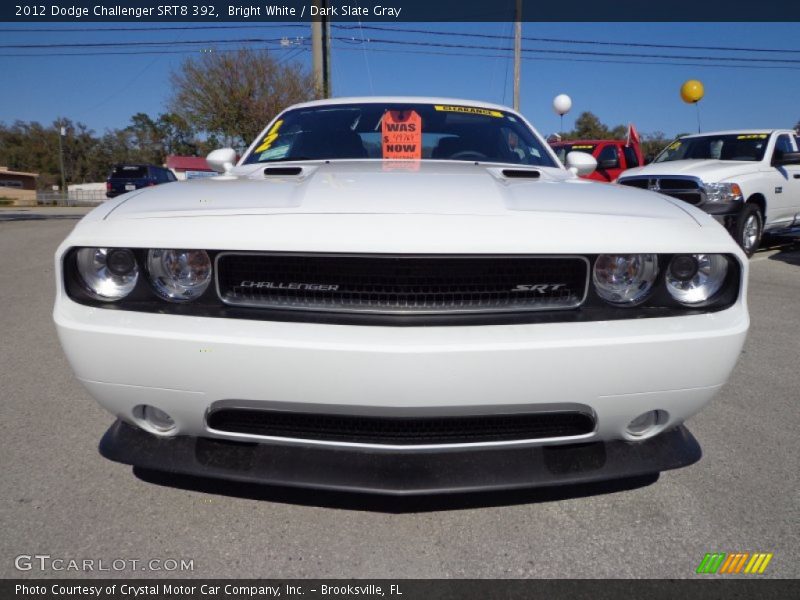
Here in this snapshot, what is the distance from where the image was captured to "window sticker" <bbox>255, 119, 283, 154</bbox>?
3152 millimetres

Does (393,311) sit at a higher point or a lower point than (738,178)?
lower

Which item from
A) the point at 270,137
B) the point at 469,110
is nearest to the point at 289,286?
the point at 270,137

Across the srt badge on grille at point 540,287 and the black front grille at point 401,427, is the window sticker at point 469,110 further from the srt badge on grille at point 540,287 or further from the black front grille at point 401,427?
the black front grille at point 401,427

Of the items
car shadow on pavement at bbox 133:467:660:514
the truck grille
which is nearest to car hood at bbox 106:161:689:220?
car shadow on pavement at bbox 133:467:660:514

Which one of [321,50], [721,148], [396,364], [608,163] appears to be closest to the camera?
[396,364]

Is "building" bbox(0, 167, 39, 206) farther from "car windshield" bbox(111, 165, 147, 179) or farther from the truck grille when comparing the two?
the truck grille

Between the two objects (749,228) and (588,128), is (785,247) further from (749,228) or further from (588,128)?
(588,128)

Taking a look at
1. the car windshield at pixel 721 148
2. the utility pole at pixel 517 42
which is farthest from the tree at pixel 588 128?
the car windshield at pixel 721 148

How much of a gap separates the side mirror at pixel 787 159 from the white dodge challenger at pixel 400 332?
7.23 m

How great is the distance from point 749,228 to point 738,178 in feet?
2.42

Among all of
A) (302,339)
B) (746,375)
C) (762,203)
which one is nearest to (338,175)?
(302,339)

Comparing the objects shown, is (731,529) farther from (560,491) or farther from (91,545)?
(91,545)

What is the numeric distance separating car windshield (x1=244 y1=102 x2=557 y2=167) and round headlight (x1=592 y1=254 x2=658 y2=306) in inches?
55.7

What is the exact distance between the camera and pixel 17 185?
5709 cm
